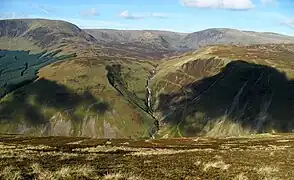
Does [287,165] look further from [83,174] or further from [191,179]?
[83,174]

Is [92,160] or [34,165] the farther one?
[92,160]

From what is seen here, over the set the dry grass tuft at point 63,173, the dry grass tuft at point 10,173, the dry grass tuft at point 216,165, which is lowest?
the dry grass tuft at point 216,165

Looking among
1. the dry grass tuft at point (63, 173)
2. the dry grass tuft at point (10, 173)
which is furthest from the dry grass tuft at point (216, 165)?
the dry grass tuft at point (10, 173)

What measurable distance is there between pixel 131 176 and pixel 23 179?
674 centimetres

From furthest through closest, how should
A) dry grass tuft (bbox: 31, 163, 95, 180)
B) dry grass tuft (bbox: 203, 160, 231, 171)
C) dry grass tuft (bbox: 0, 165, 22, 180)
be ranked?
dry grass tuft (bbox: 203, 160, 231, 171) → dry grass tuft (bbox: 31, 163, 95, 180) → dry grass tuft (bbox: 0, 165, 22, 180)

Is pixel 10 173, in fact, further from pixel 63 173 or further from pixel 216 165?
pixel 216 165

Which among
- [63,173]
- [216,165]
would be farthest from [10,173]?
[216,165]

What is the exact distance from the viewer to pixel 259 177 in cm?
2678

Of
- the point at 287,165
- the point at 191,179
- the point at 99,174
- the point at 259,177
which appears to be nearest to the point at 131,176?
the point at 99,174

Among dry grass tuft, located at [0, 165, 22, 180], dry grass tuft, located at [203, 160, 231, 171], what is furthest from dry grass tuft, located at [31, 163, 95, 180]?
dry grass tuft, located at [203, 160, 231, 171]

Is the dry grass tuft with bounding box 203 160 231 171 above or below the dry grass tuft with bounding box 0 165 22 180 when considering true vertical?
below

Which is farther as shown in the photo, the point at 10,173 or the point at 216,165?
the point at 216,165

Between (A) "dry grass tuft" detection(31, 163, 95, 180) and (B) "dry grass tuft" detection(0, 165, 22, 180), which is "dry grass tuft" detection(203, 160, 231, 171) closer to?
(A) "dry grass tuft" detection(31, 163, 95, 180)

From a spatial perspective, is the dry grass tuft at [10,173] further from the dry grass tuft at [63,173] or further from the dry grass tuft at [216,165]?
the dry grass tuft at [216,165]
